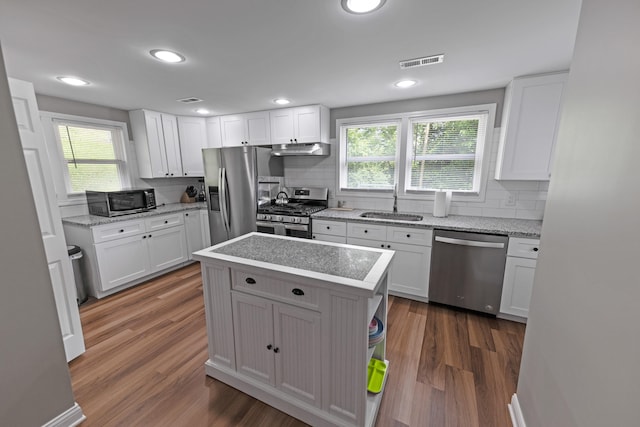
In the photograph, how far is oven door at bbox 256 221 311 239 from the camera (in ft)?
10.8

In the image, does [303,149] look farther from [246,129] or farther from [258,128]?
[246,129]

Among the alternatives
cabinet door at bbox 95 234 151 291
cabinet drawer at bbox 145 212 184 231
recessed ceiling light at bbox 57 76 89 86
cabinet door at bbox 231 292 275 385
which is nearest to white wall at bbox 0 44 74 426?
cabinet door at bbox 231 292 275 385

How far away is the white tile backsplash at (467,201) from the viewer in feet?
8.96

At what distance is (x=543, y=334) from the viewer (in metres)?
1.27

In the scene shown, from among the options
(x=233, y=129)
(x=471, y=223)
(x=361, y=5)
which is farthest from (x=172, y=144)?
(x=471, y=223)

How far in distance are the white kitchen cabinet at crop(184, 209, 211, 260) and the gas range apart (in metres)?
1.15

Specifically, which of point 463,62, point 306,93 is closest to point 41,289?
point 306,93

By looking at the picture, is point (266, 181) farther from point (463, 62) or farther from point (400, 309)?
point (463, 62)

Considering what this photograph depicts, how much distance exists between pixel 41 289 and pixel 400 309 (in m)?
2.82

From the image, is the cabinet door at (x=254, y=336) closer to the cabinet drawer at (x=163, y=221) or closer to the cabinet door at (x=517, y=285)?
the cabinet door at (x=517, y=285)

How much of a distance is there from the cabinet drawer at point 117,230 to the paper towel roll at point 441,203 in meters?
3.73

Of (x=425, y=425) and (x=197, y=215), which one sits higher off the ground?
(x=197, y=215)

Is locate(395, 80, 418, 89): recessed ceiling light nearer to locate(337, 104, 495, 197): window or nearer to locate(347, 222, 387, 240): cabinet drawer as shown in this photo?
locate(337, 104, 495, 197): window

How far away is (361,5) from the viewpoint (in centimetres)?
131
